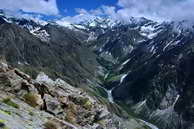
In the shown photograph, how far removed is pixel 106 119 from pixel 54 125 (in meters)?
26.4

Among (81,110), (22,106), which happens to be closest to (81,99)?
(81,110)

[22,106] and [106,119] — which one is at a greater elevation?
[22,106]

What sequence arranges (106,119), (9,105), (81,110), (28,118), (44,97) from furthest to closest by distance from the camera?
(106,119) < (81,110) < (44,97) < (9,105) < (28,118)

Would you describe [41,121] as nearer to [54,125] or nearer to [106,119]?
[54,125]

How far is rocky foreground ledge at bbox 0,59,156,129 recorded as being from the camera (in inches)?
1192

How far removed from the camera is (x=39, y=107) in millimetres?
40312

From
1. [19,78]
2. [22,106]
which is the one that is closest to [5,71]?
[19,78]

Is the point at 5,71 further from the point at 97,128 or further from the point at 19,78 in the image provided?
the point at 97,128

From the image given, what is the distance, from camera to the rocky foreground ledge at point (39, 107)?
3028 centimetres

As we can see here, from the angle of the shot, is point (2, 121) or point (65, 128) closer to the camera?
point (2, 121)

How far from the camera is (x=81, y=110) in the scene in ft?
163

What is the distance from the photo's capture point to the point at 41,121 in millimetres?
31656

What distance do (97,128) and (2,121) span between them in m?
26.3

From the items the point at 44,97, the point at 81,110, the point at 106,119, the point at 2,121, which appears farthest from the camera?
the point at 106,119
